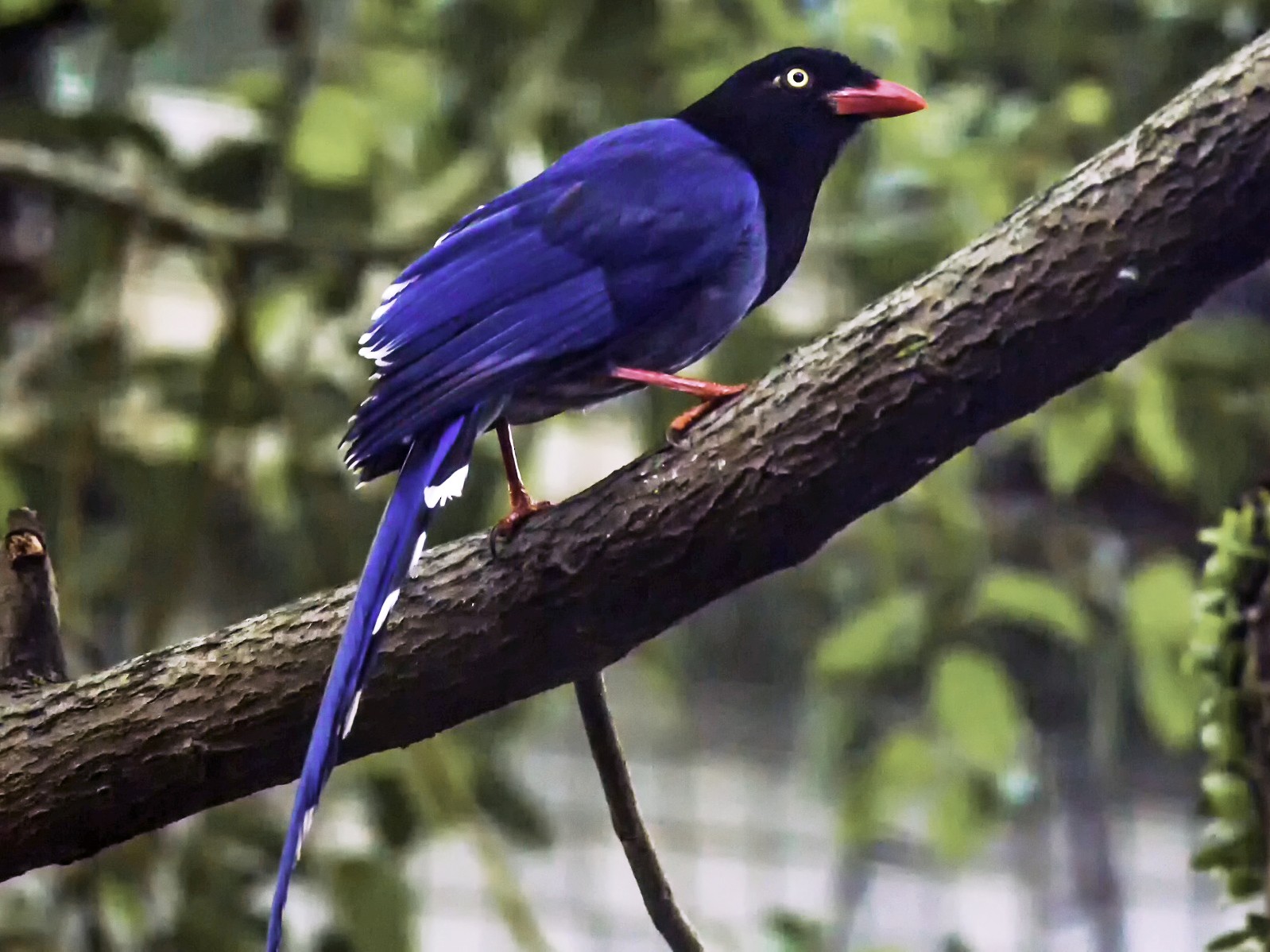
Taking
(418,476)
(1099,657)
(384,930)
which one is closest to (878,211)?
(1099,657)

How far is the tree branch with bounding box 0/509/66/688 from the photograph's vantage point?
4.55 ft

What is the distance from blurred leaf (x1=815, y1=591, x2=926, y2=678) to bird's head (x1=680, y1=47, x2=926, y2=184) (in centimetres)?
91

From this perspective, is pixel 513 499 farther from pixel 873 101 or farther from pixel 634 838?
pixel 873 101

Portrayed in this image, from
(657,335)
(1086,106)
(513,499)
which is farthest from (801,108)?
(1086,106)

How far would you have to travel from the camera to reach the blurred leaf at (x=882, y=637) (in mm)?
2277

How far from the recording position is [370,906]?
221 cm

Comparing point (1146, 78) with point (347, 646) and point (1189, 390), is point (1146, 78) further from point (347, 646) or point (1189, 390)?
point (347, 646)

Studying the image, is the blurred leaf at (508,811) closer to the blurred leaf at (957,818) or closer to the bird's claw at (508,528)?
the blurred leaf at (957,818)

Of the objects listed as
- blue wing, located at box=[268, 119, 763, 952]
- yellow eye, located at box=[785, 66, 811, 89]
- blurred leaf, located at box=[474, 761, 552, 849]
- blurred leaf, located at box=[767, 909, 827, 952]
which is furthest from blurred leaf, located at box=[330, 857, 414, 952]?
yellow eye, located at box=[785, 66, 811, 89]

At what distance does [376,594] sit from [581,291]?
1.04 ft

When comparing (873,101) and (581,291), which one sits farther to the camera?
(873,101)

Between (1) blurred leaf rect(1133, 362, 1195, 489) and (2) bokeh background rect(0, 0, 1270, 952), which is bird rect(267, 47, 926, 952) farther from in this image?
(1) blurred leaf rect(1133, 362, 1195, 489)

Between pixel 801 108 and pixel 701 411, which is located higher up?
pixel 801 108

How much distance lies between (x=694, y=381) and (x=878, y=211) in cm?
122
